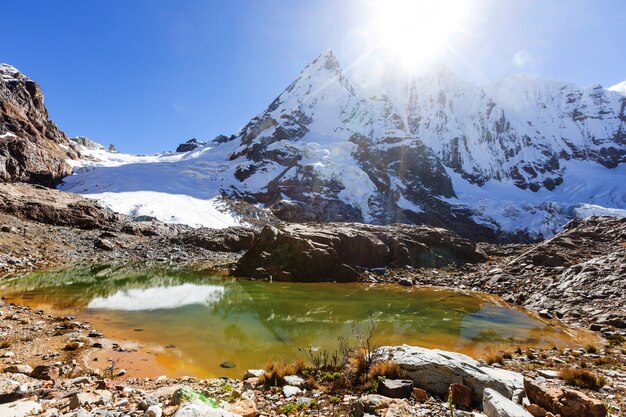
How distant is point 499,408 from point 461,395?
1339 millimetres

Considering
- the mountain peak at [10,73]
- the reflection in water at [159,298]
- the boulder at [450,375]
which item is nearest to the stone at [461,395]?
the boulder at [450,375]

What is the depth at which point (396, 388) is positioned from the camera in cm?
699

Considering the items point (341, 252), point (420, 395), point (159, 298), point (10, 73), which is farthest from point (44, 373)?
point (10, 73)

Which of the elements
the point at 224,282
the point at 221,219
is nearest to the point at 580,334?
the point at 224,282

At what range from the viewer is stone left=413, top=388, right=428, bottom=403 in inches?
268

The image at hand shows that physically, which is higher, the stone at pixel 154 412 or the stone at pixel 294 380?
the stone at pixel 154 412

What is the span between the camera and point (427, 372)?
7.55m

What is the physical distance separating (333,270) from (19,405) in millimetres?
33653

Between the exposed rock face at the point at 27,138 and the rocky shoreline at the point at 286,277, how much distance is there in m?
30.4

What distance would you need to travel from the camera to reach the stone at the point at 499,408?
5340 mm

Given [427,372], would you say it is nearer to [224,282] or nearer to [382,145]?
[224,282]

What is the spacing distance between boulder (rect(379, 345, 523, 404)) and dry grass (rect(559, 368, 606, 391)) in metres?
1.57

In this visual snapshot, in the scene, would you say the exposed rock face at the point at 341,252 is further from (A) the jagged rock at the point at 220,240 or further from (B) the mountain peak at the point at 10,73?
(B) the mountain peak at the point at 10,73

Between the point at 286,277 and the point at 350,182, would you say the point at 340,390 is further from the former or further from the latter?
the point at 350,182
